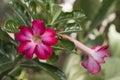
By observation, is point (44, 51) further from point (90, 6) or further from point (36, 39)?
point (90, 6)

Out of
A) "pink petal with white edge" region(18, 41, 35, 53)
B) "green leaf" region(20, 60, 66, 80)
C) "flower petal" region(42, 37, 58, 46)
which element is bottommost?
"green leaf" region(20, 60, 66, 80)

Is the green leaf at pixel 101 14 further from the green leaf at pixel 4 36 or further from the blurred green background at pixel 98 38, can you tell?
the green leaf at pixel 4 36

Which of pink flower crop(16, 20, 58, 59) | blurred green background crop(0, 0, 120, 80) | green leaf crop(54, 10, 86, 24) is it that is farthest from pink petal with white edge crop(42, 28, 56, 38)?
blurred green background crop(0, 0, 120, 80)

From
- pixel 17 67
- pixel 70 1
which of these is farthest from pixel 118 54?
pixel 17 67

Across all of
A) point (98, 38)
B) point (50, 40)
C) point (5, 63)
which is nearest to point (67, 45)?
point (50, 40)

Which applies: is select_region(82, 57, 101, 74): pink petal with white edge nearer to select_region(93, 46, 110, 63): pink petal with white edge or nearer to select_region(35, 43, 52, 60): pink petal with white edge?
select_region(93, 46, 110, 63): pink petal with white edge

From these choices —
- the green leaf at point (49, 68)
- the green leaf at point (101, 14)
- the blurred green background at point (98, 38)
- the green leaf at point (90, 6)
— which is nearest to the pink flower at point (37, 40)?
the green leaf at point (49, 68)
